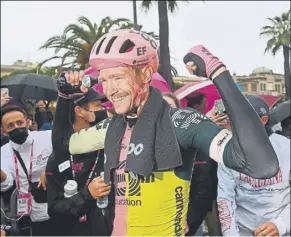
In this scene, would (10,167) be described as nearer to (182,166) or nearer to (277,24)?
(182,166)

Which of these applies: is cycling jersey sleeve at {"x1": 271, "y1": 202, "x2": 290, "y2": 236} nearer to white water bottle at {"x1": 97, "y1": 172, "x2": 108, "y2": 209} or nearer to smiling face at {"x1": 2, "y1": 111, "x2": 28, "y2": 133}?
white water bottle at {"x1": 97, "y1": 172, "x2": 108, "y2": 209}

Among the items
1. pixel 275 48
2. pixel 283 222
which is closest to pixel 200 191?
pixel 283 222

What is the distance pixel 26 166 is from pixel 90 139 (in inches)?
83.4

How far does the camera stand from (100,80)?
2496mm

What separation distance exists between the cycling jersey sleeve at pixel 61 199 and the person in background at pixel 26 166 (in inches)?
30.4

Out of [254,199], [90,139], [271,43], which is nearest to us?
[90,139]

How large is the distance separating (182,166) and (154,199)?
21 cm

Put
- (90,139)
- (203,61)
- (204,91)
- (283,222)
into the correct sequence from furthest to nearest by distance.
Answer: (204,91) → (283,222) → (90,139) → (203,61)

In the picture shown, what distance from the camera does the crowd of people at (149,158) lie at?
83.5 inches

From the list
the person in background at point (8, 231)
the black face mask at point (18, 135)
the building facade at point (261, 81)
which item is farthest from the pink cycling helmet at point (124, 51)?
the building facade at point (261, 81)

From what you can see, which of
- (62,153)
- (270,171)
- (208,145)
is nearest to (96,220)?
(62,153)

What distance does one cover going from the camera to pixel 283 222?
3.44m

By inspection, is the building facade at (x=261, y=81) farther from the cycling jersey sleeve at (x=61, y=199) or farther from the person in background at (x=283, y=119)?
the cycling jersey sleeve at (x=61, y=199)

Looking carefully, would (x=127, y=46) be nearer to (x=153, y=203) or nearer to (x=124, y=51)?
(x=124, y=51)
